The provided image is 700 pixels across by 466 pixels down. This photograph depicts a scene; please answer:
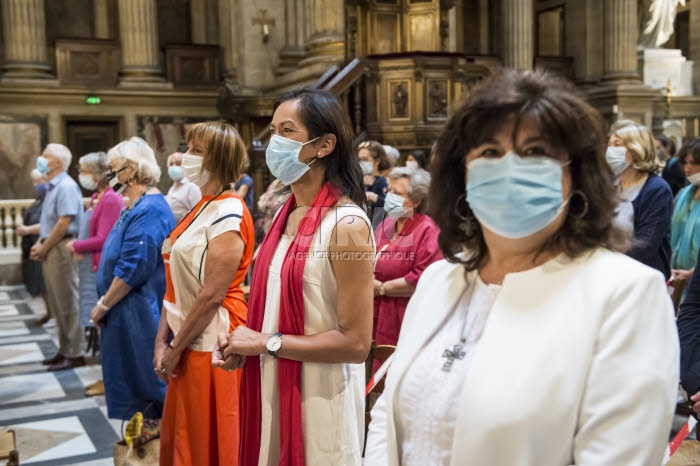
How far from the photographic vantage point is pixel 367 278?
2.34 m

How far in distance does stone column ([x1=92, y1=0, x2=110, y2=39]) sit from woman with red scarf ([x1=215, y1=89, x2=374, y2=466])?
16.9m

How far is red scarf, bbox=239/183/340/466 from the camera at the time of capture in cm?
231

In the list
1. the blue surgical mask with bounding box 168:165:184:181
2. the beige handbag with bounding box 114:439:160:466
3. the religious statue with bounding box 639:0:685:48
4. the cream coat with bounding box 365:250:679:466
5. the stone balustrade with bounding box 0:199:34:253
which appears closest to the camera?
the cream coat with bounding box 365:250:679:466

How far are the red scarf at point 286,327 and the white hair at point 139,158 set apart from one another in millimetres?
2064

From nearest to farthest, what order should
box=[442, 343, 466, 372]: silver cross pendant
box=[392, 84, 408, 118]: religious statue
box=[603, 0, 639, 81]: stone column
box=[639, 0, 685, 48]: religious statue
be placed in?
1. box=[442, 343, 466, 372]: silver cross pendant
2. box=[392, 84, 408, 118]: religious statue
3. box=[639, 0, 685, 48]: religious statue
4. box=[603, 0, 639, 81]: stone column

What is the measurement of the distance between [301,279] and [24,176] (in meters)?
14.1

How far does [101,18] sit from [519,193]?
18.3m

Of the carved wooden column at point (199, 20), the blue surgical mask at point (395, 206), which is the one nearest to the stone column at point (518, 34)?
the carved wooden column at point (199, 20)

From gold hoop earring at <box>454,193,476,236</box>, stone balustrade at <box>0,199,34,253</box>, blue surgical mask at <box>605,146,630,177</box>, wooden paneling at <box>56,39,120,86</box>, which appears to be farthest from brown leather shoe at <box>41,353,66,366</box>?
wooden paneling at <box>56,39,120,86</box>

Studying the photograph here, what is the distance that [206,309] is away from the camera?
2934 mm

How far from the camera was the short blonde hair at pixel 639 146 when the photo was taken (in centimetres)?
447

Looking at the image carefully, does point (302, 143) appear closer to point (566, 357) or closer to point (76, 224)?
point (566, 357)

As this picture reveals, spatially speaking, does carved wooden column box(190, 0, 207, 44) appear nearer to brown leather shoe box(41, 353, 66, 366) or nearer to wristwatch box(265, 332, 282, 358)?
brown leather shoe box(41, 353, 66, 366)

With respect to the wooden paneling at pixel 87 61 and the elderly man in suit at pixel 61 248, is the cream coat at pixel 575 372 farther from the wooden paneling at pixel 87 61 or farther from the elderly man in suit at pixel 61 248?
the wooden paneling at pixel 87 61
